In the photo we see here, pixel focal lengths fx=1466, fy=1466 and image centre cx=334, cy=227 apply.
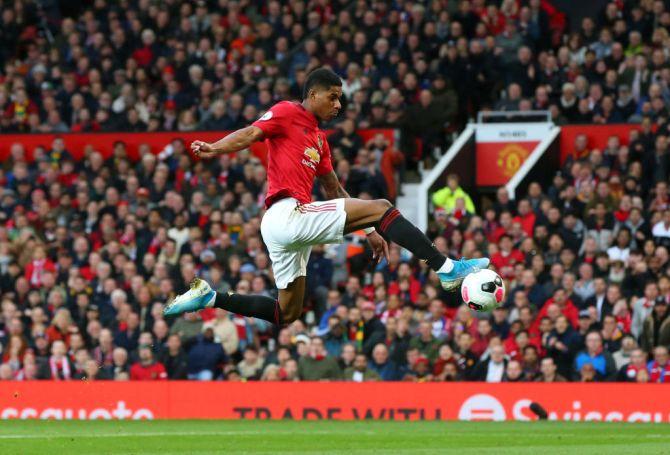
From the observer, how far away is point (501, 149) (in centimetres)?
2416

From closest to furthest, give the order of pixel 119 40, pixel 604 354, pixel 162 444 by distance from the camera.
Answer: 1. pixel 162 444
2. pixel 604 354
3. pixel 119 40

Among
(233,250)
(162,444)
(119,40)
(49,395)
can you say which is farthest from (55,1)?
(162,444)

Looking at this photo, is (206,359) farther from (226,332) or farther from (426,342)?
(426,342)

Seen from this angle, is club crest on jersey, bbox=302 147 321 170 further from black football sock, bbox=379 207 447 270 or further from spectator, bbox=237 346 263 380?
spectator, bbox=237 346 263 380

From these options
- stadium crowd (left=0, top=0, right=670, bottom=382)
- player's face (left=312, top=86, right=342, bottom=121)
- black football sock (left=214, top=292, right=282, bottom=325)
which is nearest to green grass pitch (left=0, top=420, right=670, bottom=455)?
black football sock (left=214, top=292, right=282, bottom=325)

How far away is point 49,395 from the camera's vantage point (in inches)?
774

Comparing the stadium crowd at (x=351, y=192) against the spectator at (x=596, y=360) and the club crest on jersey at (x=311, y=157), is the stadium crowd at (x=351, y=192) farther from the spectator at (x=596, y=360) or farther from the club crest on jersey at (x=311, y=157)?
the club crest on jersey at (x=311, y=157)

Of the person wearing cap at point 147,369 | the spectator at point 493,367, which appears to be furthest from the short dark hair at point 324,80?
the person wearing cap at point 147,369

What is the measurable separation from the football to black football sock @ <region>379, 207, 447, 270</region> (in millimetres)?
275

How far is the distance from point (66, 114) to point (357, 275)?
7515mm

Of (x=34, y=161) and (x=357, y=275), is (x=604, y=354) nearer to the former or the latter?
(x=357, y=275)

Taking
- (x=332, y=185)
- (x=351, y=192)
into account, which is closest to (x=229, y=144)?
(x=332, y=185)

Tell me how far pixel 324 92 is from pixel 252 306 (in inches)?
82.2

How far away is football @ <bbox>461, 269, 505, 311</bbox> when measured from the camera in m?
10.8
